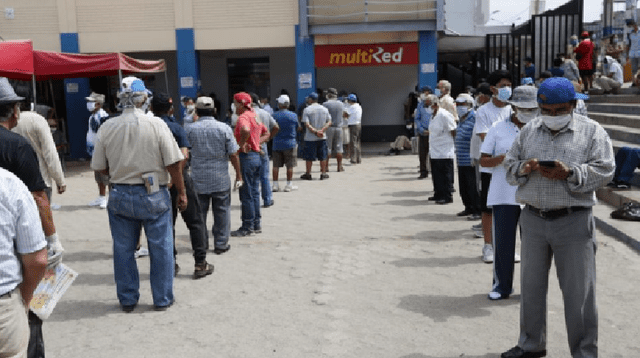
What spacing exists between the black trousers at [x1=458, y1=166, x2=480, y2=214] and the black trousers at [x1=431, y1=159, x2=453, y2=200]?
3.77 ft

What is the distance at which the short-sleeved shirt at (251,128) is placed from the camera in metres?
8.72

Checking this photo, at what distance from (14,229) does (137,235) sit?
2.97 meters

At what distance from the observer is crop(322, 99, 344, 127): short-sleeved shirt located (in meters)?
15.2

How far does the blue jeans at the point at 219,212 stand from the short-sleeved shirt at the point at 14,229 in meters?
4.55

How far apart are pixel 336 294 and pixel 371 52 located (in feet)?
44.6

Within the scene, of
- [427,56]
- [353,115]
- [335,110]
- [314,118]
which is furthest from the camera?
[427,56]

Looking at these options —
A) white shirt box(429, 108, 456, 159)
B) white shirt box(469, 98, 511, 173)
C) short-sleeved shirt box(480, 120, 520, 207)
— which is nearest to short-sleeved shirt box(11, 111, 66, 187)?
short-sleeved shirt box(480, 120, 520, 207)

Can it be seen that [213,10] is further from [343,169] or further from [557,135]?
[557,135]

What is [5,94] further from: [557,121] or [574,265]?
[574,265]

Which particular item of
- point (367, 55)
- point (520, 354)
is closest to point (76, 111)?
point (367, 55)

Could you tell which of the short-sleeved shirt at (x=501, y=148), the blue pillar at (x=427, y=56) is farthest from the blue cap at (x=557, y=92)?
the blue pillar at (x=427, y=56)

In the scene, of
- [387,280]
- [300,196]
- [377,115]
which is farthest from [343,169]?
[387,280]

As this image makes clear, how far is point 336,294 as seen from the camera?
5.93m

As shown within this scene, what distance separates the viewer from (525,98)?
16.8 feet
